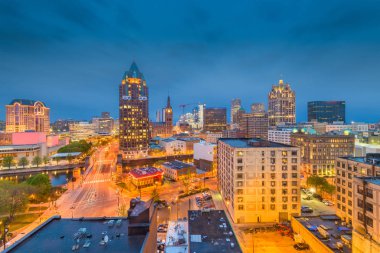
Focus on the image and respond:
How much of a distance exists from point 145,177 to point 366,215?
59.6 meters

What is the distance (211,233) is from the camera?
1256 inches

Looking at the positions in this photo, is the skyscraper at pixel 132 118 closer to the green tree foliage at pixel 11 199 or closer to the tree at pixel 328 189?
the green tree foliage at pixel 11 199

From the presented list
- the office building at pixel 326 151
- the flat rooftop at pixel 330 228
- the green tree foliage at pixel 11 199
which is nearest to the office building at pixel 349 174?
the flat rooftop at pixel 330 228

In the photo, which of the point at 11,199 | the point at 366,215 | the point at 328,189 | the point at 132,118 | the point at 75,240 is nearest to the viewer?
the point at 75,240

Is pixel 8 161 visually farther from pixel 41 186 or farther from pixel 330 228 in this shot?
pixel 330 228

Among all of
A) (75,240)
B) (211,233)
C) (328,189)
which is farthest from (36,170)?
(328,189)

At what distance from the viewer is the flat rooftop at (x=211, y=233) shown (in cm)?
2759

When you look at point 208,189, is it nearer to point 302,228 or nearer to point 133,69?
point 302,228

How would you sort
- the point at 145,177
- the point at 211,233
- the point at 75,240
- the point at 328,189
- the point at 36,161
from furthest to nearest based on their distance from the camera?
the point at 36,161 < the point at 145,177 < the point at 328,189 < the point at 211,233 < the point at 75,240

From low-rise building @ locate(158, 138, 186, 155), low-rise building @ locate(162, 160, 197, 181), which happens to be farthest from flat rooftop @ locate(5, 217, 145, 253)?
low-rise building @ locate(158, 138, 186, 155)

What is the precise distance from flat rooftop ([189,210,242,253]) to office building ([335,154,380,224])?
→ 28564 mm

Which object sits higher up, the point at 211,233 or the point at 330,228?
the point at 211,233

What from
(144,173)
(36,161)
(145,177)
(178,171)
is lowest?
(36,161)

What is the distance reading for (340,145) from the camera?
9006cm
